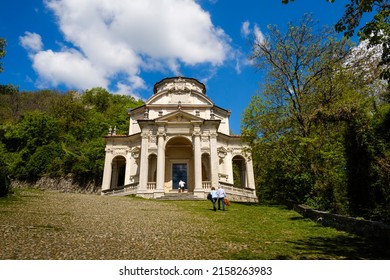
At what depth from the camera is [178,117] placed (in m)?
27.4

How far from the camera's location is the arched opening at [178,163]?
29469mm

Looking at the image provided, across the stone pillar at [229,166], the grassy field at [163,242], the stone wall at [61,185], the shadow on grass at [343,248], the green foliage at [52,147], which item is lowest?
the shadow on grass at [343,248]

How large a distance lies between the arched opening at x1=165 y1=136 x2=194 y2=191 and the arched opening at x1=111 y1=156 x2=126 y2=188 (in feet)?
21.4

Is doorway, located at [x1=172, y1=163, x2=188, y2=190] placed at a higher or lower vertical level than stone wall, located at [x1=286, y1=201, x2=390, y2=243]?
higher

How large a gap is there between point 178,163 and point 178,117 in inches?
241

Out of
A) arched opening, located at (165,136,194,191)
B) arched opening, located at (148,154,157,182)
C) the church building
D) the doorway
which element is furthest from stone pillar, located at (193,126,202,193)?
arched opening, located at (148,154,157,182)

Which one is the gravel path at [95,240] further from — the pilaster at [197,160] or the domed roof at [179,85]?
the domed roof at [179,85]

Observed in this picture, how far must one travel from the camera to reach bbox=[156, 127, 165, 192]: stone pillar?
24.5 metres

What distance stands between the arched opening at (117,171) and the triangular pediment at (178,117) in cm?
891

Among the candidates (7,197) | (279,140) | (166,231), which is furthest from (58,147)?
(166,231)

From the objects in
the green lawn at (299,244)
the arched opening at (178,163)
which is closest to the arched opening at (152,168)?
the arched opening at (178,163)

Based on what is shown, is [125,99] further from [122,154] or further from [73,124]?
[122,154]

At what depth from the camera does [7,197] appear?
1285 cm

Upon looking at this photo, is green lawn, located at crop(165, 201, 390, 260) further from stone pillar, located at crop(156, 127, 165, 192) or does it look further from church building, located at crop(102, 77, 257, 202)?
stone pillar, located at crop(156, 127, 165, 192)
